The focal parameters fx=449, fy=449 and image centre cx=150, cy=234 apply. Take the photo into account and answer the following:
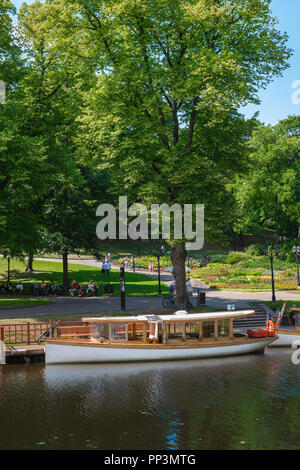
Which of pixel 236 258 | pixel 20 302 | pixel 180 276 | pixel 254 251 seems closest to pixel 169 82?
pixel 180 276

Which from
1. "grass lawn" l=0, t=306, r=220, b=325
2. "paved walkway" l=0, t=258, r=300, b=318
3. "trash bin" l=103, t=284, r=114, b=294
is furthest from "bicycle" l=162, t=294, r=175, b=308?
"trash bin" l=103, t=284, r=114, b=294

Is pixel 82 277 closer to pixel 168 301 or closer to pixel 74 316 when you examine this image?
pixel 168 301

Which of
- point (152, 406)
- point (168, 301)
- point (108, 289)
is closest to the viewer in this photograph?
point (152, 406)

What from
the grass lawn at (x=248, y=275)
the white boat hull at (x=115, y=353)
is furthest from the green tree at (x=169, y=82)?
the grass lawn at (x=248, y=275)

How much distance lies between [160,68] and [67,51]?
248 inches

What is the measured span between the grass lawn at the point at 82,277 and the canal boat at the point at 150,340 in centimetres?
1401

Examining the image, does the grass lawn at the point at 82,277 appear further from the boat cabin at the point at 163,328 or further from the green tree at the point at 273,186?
the green tree at the point at 273,186

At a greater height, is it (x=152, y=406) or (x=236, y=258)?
(x=236, y=258)

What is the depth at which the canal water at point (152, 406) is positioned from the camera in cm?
1246

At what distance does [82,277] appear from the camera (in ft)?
157

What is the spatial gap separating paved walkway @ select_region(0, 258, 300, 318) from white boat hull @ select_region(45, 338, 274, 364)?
20.9 ft

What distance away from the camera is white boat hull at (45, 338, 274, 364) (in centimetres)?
2077

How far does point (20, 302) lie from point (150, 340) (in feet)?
43.8
